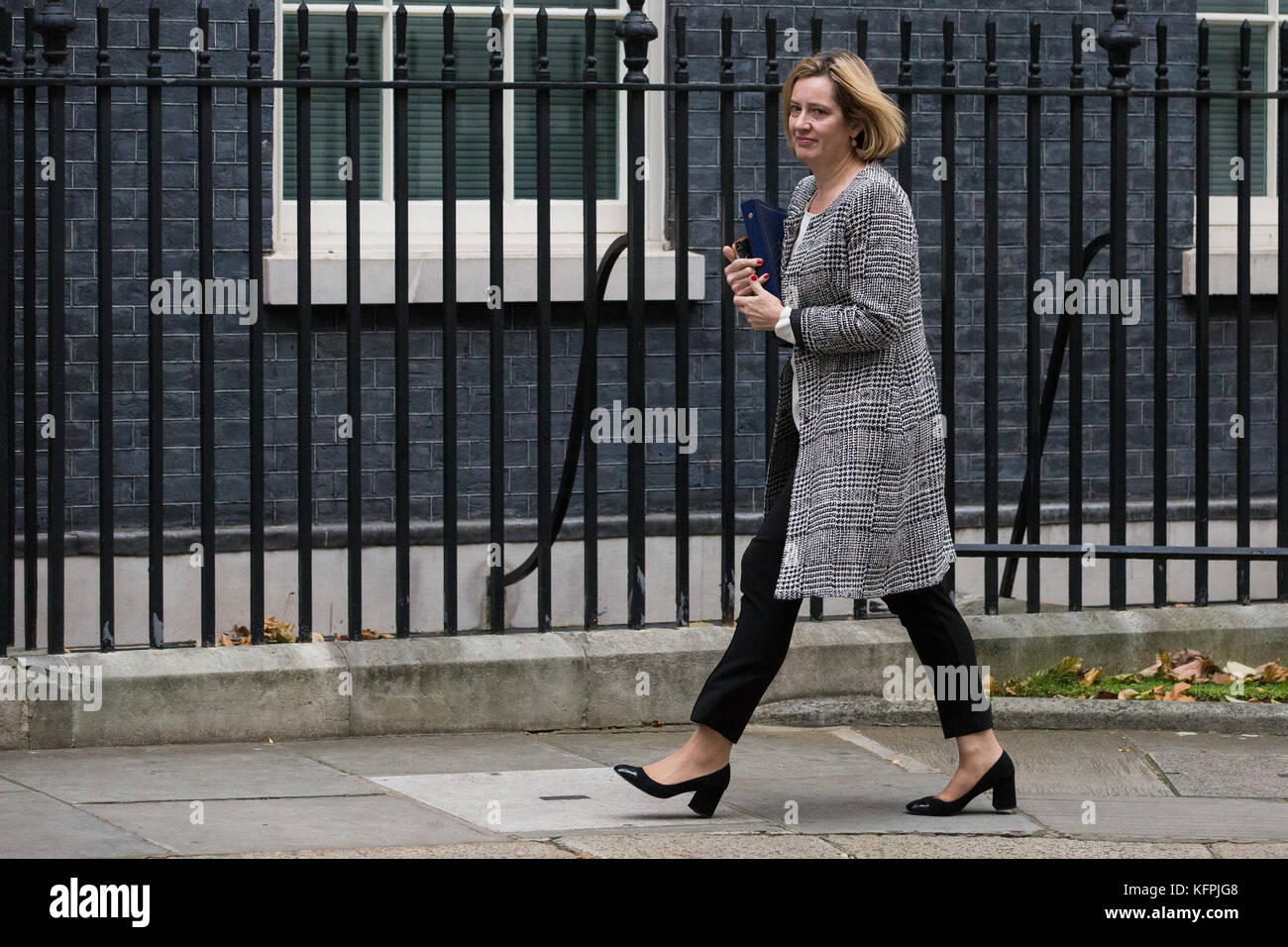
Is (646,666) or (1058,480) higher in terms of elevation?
(1058,480)

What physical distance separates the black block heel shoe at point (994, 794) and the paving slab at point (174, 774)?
1.56m

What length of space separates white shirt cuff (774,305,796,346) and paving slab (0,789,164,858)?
204 centimetres

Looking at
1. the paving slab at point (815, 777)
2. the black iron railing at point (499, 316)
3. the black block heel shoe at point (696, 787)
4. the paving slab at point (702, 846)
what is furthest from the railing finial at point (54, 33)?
the paving slab at point (702, 846)

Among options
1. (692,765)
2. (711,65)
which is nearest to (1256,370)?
(711,65)

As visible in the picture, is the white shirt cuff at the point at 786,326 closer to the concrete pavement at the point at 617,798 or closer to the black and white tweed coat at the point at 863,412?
the black and white tweed coat at the point at 863,412

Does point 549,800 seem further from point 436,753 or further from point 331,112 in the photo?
point 331,112

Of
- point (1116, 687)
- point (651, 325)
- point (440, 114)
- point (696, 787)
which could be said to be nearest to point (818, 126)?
point (696, 787)

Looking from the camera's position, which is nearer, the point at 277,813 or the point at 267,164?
the point at 277,813

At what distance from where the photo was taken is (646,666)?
255 inches

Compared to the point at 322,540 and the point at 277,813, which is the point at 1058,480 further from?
the point at 277,813

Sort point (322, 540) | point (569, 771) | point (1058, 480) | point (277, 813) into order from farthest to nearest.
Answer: point (1058, 480)
point (322, 540)
point (569, 771)
point (277, 813)

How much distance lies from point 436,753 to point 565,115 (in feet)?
11.8

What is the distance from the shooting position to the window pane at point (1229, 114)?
9484mm

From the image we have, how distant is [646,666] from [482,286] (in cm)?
236
